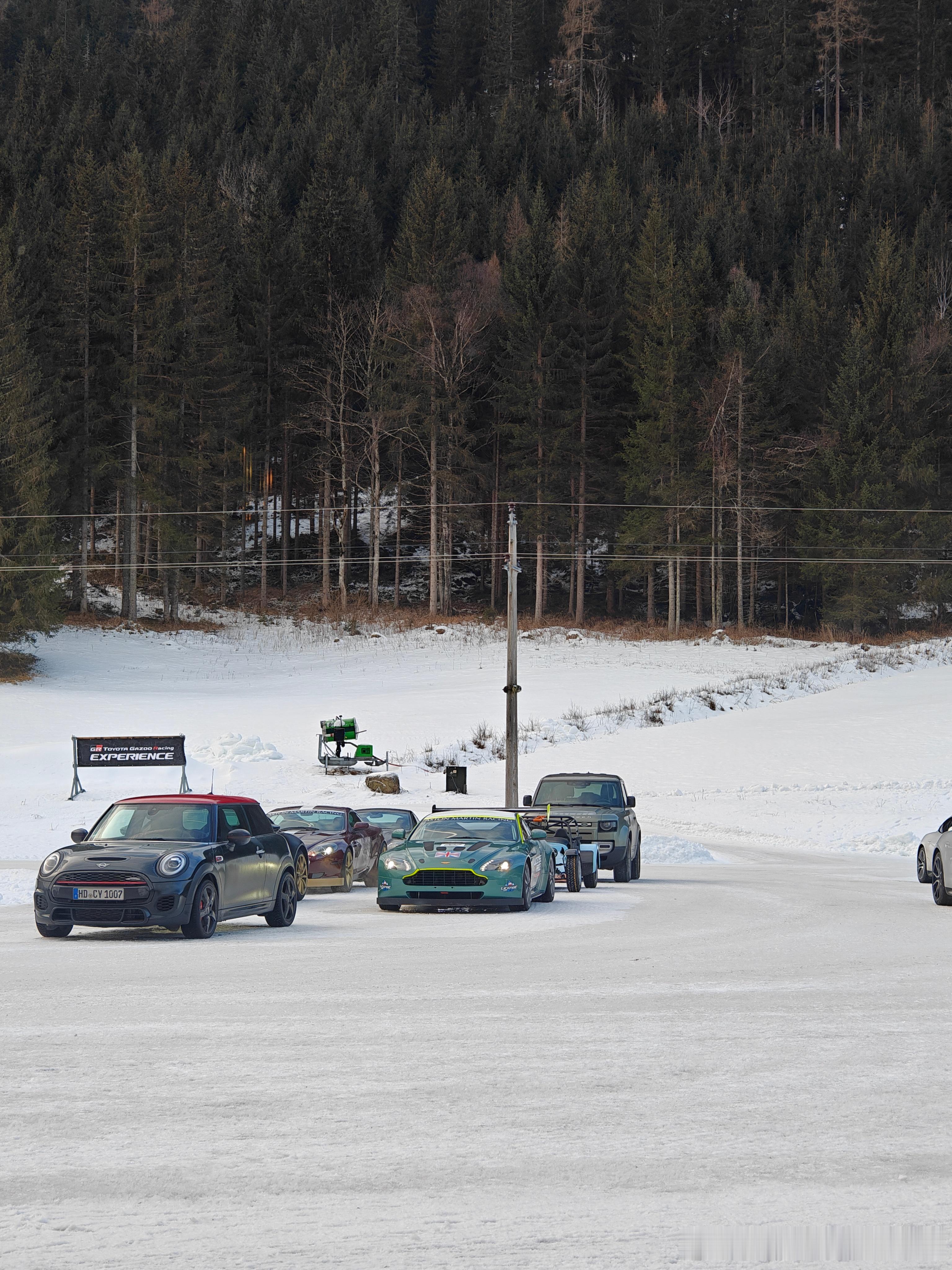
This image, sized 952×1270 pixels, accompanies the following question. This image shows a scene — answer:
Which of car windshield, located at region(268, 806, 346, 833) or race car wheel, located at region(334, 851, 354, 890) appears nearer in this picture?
race car wheel, located at region(334, 851, 354, 890)

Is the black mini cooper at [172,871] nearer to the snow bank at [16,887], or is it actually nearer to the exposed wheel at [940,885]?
the snow bank at [16,887]

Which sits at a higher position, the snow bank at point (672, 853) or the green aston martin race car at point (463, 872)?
the green aston martin race car at point (463, 872)

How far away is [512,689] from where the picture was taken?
35781mm

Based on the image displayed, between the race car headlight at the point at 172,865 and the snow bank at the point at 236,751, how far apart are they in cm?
2495

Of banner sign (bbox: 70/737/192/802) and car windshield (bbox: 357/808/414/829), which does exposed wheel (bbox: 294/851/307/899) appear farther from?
banner sign (bbox: 70/737/192/802)

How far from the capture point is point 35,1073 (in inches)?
299

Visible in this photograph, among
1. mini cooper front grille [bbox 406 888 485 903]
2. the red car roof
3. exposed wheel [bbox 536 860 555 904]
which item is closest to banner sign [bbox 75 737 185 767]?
exposed wheel [bbox 536 860 555 904]

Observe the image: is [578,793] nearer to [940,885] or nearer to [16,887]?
[940,885]

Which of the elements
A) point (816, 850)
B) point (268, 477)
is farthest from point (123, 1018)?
point (268, 477)

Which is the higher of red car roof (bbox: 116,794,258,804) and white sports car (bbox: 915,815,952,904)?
red car roof (bbox: 116,794,258,804)

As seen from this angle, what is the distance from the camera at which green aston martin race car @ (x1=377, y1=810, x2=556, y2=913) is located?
18.6 meters

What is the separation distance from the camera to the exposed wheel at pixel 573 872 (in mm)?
22859

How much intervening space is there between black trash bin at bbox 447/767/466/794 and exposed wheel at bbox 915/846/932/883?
15.2 m

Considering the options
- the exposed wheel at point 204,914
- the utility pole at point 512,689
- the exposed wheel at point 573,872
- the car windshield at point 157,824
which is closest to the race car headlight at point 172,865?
the exposed wheel at point 204,914
